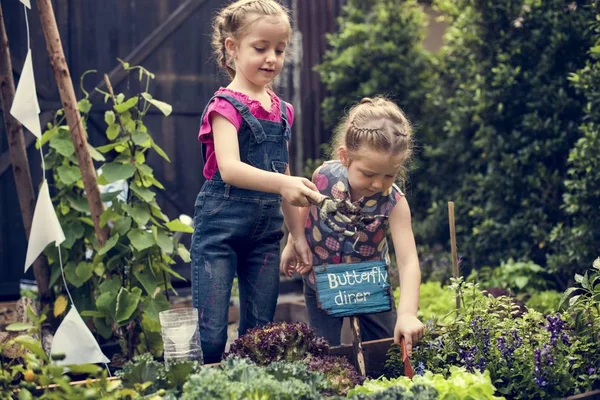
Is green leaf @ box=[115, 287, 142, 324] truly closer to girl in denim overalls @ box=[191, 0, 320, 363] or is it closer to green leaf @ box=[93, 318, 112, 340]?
green leaf @ box=[93, 318, 112, 340]

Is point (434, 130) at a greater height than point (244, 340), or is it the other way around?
point (434, 130)

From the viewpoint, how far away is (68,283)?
3.96 meters

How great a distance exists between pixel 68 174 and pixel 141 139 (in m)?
0.45

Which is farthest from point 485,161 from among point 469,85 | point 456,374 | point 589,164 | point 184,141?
point 456,374

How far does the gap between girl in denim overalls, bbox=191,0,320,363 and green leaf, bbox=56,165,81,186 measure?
46.2 inches

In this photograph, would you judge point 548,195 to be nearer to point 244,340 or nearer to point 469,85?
point 469,85

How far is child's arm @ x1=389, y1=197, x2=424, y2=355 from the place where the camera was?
8.71ft

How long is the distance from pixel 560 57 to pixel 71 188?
3.41m

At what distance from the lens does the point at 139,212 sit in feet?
12.1

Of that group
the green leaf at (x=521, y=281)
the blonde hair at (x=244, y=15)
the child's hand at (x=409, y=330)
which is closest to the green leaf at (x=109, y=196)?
the blonde hair at (x=244, y=15)

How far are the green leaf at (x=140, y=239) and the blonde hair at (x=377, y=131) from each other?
3.67 ft

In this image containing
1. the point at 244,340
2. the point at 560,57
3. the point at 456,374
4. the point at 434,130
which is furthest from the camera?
the point at 434,130

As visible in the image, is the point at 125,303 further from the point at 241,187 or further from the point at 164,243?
the point at 241,187

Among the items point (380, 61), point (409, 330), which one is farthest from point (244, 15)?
point (380, 61)
